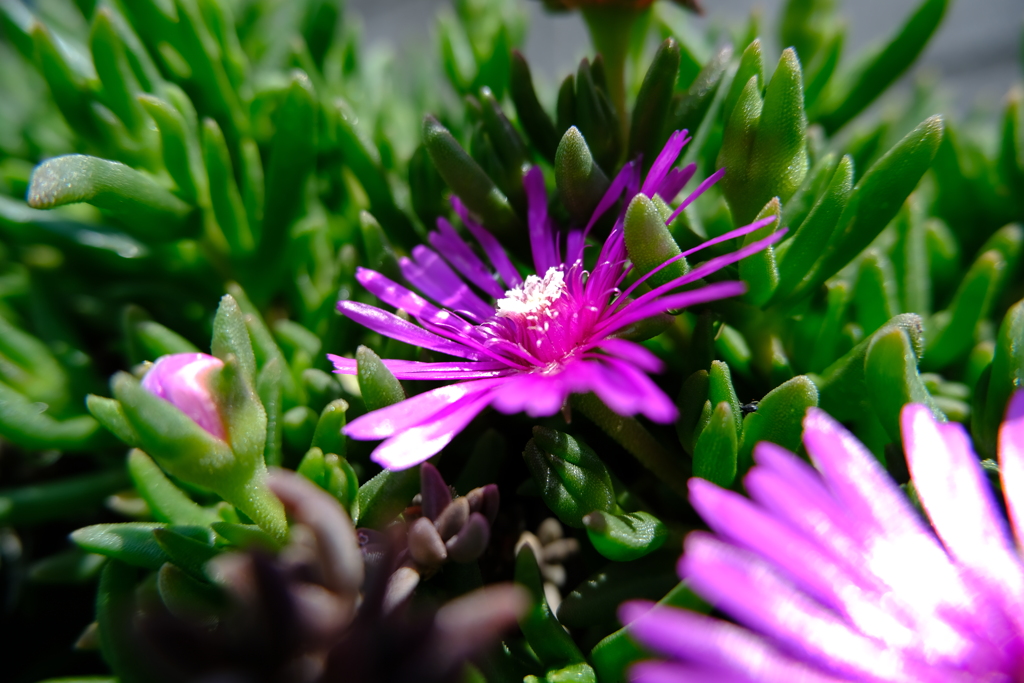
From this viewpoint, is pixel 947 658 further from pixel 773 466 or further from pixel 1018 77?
pixel 1018 77

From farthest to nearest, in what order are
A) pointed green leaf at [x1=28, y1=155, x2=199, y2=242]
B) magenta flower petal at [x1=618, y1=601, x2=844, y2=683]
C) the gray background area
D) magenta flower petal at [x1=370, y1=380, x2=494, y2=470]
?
the gray background area, pointed green leaf at [x1=28, y1=155, x2=199, y2=242], magenta flower petal at [x1=370, y1=380, x2=494, y2=470], magenta flower petal at [x1=618, y1=601, x2=844, y2=683]

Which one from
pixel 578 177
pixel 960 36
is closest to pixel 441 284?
pixel 578 177

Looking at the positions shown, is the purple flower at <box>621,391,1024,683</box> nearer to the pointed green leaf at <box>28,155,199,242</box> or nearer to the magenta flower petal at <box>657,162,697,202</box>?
the magenta flower petal at <box>657,162,697,202</box>

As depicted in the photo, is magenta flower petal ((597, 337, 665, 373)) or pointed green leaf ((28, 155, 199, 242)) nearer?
magenta flower petal ((597, 337, 665, 373))

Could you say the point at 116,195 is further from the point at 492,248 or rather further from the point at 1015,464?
the point at 1015,464

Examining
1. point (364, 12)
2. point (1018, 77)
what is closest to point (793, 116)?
point (1018, 77)

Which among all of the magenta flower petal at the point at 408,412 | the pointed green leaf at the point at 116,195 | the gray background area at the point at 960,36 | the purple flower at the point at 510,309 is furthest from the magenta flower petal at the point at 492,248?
the gray background area at the point at 960,36

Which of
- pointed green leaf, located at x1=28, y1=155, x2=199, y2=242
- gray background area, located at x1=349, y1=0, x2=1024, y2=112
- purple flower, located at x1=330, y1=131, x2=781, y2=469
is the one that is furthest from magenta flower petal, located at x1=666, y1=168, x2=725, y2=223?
gray background area, located at x1=349, y1=0, x2=1024, y2=112
